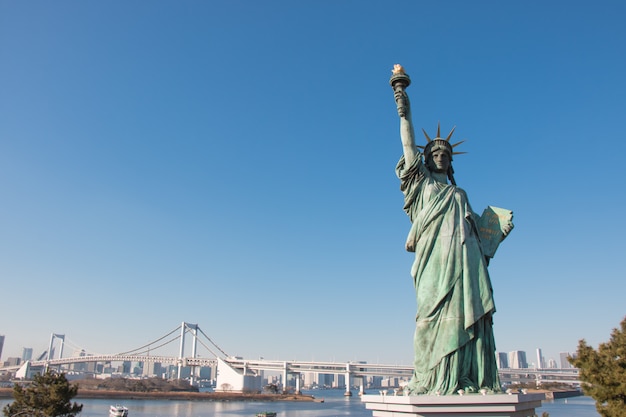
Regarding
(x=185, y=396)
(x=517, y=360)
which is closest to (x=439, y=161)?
(x=185, y=396)

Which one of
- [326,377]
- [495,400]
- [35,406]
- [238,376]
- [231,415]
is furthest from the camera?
[326,377]

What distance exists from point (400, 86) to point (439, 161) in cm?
170

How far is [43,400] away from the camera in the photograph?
15.9m

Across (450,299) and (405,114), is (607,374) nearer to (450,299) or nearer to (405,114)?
(450,299)

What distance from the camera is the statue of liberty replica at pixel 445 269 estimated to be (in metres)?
8.06

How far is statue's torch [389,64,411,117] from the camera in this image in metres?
9.35

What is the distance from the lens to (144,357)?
90.2m

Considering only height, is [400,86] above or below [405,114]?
above

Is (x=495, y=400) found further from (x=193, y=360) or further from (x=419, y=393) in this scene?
(x=193, y=360)

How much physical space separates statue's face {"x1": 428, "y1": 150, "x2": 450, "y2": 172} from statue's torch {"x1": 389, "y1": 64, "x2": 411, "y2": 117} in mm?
1098

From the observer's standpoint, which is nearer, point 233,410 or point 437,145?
point 437,145

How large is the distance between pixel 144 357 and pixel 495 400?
308 ft

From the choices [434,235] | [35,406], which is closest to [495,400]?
[434,235]

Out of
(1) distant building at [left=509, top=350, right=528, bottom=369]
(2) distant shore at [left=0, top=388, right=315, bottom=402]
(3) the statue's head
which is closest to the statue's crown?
(3) the statue's head
